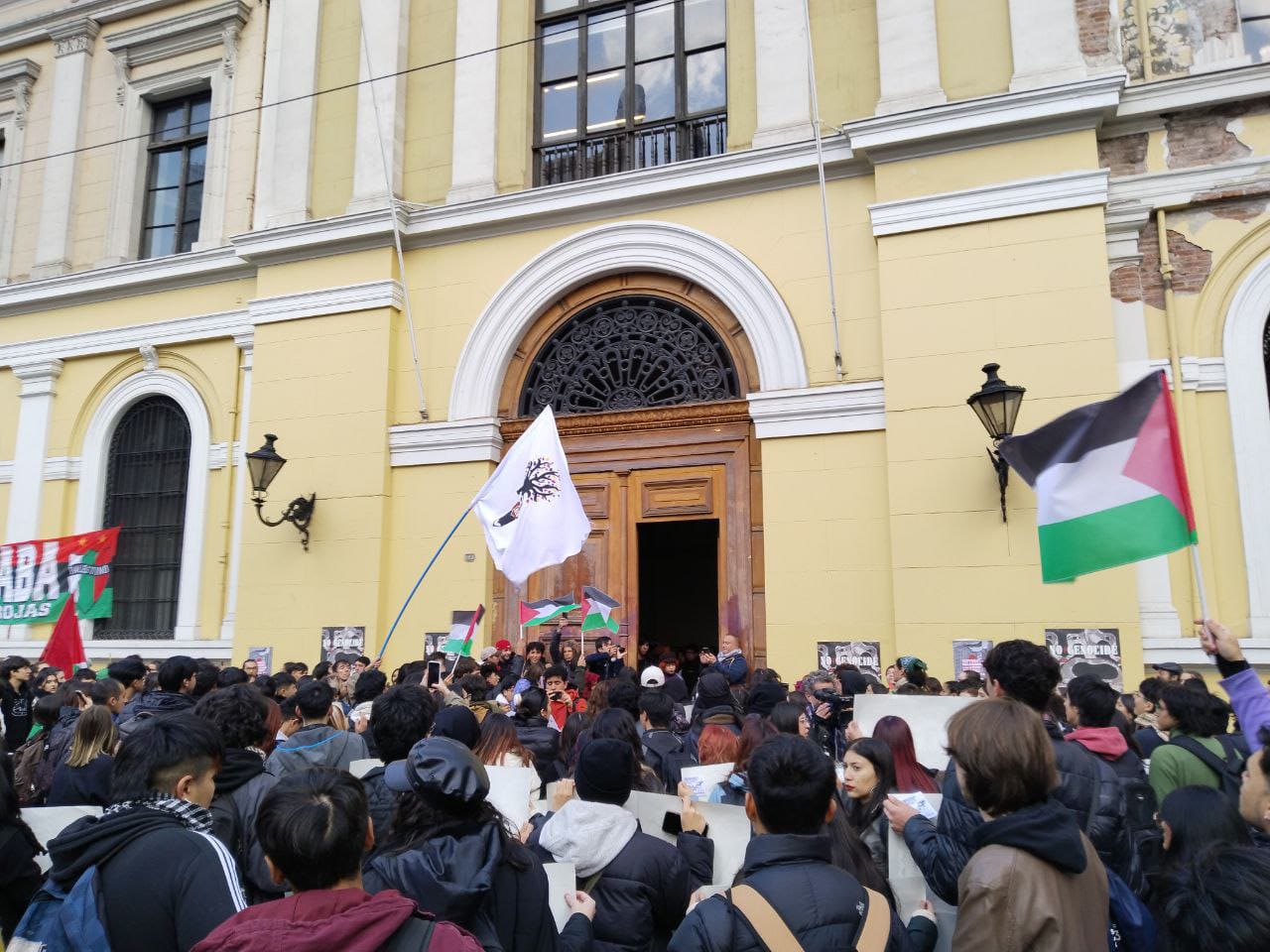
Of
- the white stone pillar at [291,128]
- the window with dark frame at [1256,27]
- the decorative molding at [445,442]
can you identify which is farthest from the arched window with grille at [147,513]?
the window with dark frame at [1256,27]

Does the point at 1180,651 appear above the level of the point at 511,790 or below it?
above

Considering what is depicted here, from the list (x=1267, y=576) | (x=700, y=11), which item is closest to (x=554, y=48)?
(x=700, y=11)

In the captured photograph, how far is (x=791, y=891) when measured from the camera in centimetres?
242

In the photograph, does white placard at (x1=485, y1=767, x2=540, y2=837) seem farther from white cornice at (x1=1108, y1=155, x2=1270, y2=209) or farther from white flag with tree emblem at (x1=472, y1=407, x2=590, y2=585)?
white cornice at (x1=1108, y1=155, x2=1270, y2=209)

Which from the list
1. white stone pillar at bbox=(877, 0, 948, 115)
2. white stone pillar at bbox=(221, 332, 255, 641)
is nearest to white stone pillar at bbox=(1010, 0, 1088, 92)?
white stone pillar at bbox=(877, 0, 948, 115)

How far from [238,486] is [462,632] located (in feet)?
14.8

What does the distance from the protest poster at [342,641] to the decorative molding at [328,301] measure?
368 cm

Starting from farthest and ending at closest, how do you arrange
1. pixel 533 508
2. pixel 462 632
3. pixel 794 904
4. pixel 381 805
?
pixel 462 632 < pixel 533 508 < pixel 381 805 < pixel 794 904

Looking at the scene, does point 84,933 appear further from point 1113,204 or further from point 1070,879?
point 1113,204

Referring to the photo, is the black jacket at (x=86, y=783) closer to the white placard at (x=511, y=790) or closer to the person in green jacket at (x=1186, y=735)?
the white placard at (x=511, y=790)

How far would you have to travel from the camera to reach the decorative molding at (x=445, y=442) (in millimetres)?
10875

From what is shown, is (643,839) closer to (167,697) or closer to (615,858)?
(615,858)

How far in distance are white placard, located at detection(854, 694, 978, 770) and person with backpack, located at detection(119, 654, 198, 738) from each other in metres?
3.15

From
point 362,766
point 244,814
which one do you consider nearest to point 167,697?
point 362,766
